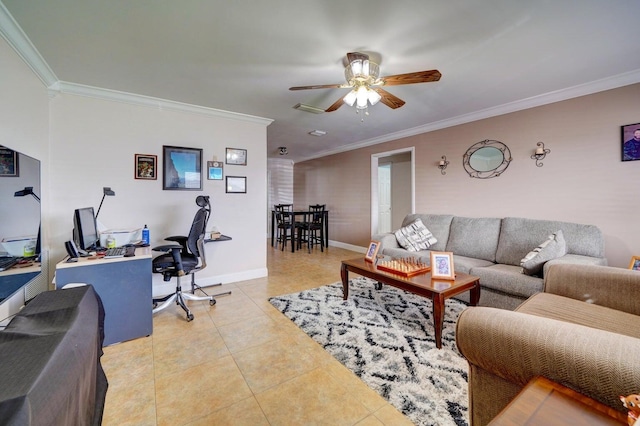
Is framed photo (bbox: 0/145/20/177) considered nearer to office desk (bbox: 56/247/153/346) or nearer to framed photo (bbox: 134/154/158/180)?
office desk (bbox: 56/247/153/346)

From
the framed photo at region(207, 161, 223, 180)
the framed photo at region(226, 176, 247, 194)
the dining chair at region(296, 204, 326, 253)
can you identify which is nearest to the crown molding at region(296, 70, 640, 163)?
the dining chair at region(296, 204, 326, 253)

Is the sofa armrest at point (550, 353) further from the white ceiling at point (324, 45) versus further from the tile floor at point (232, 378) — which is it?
the white ceiling at point (324, 45)

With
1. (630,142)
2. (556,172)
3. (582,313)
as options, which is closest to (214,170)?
(582,313)

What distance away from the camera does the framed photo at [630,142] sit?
250 centimetres

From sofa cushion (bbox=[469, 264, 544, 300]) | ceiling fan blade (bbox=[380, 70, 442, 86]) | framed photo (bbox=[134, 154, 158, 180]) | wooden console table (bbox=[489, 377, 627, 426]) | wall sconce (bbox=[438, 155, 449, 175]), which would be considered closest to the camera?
wooden console table (bbox=[489, 377, 627, 426])

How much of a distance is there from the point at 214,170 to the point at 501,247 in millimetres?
3780

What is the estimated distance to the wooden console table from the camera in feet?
1.98

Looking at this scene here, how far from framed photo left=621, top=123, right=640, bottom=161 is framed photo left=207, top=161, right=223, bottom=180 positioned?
14.8 ft

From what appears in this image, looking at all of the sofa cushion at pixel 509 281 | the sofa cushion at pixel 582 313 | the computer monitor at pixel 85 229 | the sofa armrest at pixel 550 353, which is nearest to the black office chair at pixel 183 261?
the computer monitor at pixel 85 229

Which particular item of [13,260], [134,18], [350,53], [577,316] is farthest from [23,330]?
[577,316]

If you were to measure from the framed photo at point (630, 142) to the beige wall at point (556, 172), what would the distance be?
0.15ft

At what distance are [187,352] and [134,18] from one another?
7.91ft

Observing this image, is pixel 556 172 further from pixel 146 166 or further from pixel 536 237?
pixel 146 166

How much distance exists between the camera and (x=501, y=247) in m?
3.09
